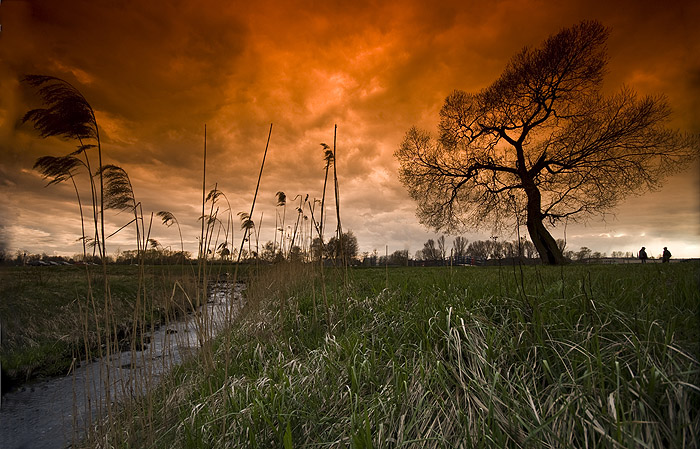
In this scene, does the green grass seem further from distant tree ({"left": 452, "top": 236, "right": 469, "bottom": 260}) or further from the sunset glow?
distant tree ({"left": 452, "top": 236, "right": 469, "bottom": 260})

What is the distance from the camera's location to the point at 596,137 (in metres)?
10.7

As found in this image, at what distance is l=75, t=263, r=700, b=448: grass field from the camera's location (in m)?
1.64

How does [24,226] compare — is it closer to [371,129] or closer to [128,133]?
[128,133]

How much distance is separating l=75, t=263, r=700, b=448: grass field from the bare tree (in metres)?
1.35

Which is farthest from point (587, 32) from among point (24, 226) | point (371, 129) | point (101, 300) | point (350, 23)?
point (101, 300)

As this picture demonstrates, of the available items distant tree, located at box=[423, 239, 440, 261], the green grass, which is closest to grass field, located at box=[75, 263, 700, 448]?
distant tree, located at box=[423, 239, 440, 261]

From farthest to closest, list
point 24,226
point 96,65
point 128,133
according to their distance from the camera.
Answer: point 128,133
point 96,65
point 24,226

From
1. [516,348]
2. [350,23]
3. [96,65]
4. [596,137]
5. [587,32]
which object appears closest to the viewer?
[516,348]

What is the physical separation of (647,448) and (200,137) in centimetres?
361

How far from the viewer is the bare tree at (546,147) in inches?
276

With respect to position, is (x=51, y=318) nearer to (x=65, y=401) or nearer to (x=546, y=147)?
(x=65, y=401)

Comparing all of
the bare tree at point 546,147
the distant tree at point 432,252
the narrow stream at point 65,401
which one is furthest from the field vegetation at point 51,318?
the bare tree at point 546,147

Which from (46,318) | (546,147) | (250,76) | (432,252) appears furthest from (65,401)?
(546,147)

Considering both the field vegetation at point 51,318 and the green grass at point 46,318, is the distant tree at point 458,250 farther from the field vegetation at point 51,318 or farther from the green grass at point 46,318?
the green grass at point 46,318
